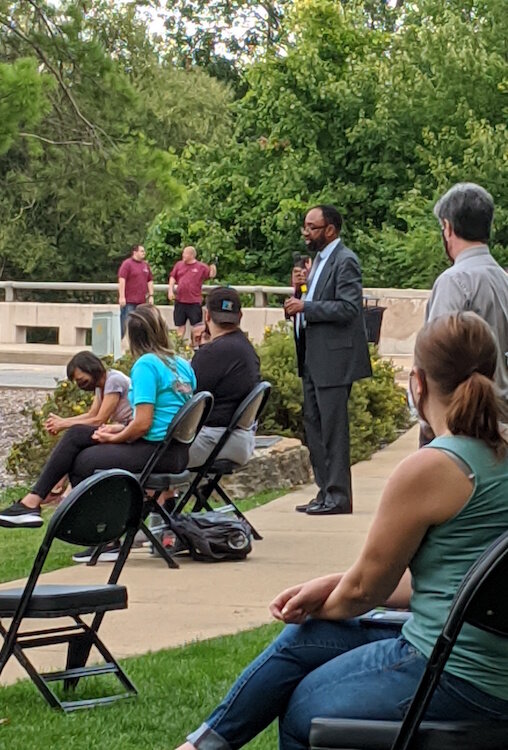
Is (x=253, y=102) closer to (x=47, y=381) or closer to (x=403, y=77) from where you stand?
(x=403, y=77)

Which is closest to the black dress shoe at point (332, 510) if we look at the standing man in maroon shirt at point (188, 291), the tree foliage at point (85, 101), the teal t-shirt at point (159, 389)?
the teal t-shirt at point (159, 389)

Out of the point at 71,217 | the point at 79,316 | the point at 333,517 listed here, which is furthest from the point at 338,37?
the point at 333,517

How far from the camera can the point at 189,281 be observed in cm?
2423

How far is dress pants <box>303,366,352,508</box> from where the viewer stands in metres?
9.48

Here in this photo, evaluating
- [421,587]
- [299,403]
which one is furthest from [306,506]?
[421,587]

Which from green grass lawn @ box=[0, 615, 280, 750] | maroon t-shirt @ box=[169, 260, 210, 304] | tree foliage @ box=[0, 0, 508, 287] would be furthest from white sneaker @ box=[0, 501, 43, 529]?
tree foliage @ box=[0, 0, 508, 287]

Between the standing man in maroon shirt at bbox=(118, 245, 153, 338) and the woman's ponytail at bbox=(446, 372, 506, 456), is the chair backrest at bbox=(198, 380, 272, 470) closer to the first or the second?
the woman's ponytail at bbox=(446, 372, 506, 456)

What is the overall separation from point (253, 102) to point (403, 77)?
4290mm

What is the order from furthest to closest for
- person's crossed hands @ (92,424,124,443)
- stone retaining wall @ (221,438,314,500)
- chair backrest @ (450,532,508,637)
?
1. stone retaining wall @ (221,438,314,500)
2. person's crossed hands @ (92,424,124,443)
3. chair backrest @ (450,532,508,637)

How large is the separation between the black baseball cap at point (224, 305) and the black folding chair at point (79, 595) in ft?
11.2

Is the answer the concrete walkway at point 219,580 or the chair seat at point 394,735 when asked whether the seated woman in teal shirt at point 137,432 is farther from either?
the chair seat at point 394,735

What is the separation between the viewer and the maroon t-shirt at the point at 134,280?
77.0ft

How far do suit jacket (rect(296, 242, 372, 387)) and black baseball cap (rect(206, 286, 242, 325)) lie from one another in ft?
2.40

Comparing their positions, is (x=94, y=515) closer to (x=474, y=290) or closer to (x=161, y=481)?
(x=474, y=290)
